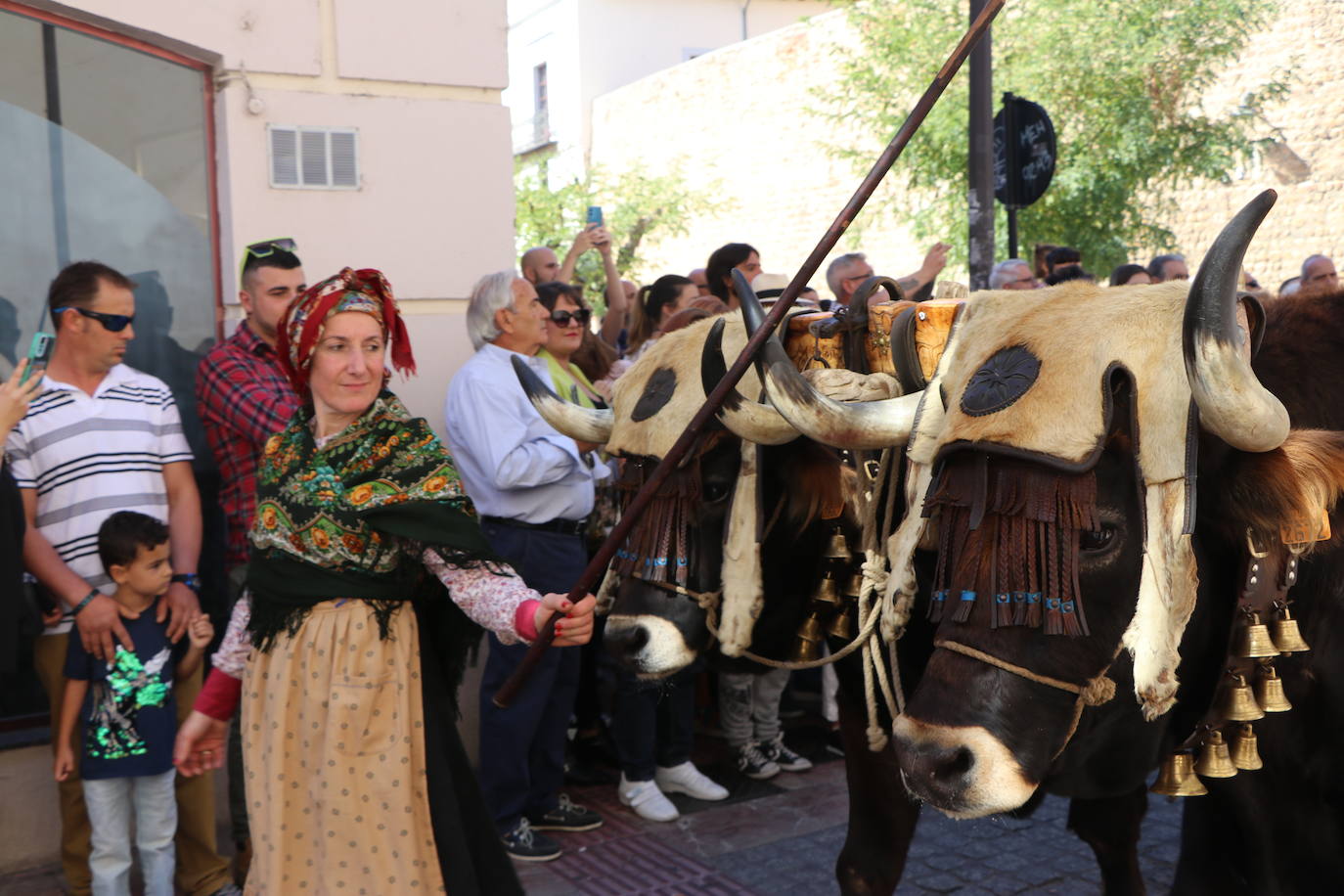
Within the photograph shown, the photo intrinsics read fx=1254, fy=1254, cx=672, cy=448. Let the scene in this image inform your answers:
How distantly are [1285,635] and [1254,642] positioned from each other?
0.08 metres

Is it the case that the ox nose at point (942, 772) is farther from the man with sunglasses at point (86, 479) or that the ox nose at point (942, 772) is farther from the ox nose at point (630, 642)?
the man with sunglasses at point (86, 479)

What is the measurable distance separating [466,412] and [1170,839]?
312cm

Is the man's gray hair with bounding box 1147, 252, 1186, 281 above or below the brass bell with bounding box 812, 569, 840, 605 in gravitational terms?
above

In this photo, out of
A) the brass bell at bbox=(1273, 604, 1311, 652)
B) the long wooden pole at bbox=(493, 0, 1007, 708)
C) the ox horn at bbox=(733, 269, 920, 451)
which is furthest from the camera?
the ox horn at bbox=(733, 269, 920, 451)

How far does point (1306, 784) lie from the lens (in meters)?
2.48

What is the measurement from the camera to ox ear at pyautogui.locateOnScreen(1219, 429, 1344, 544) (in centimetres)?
219

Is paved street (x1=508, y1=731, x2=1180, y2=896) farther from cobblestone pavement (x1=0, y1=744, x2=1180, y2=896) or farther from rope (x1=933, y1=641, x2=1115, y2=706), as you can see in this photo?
rope (x1=933, y1=641, x2=1115, y2=706)

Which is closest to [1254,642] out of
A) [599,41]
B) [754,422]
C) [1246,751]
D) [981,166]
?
[1246,751]

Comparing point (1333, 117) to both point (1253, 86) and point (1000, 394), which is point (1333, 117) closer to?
point (1253, 86)

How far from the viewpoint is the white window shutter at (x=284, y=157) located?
5.09m

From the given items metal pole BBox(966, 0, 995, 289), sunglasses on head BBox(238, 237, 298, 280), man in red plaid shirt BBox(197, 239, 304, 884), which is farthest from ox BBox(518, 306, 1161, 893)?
metal pole BBox(966, 0, 995, 289)

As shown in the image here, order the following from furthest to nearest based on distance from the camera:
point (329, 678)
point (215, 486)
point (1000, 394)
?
point (215, 486)
point (329, 678)
point (1000, 394)

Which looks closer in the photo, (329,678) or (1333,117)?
(329,678)

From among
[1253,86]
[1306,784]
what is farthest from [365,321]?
[1253,86]
